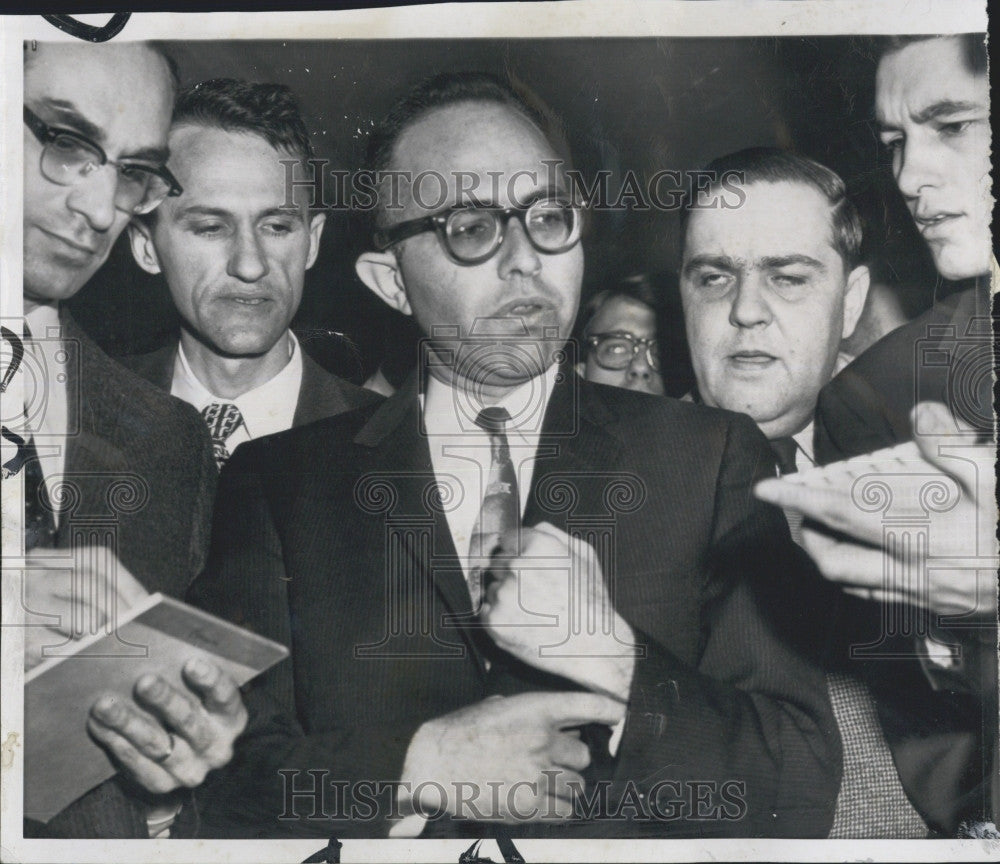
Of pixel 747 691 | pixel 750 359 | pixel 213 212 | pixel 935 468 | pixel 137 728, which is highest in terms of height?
pixel 213 212

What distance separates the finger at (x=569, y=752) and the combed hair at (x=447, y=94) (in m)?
1.30

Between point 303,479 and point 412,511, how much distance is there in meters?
0.27

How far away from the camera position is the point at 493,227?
220 centimetres

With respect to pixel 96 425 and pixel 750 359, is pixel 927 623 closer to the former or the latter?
pixel 750 359

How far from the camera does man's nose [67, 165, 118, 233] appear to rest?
225 cm

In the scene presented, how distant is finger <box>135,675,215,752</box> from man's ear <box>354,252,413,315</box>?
3.43 feet

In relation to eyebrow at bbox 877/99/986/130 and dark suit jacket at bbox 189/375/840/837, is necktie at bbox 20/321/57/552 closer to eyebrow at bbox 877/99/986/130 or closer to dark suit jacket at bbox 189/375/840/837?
dark suit jacket at bbox 189/375/840/837

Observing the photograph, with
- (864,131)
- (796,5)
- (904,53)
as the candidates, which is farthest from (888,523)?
(796,5)

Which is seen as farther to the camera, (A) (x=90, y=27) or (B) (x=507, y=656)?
(A) (x=90, y=27)

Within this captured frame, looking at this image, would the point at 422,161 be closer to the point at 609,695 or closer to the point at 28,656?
the point at 609,695

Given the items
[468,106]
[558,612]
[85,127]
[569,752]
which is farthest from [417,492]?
[85,127]

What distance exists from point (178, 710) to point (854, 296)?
187 cm

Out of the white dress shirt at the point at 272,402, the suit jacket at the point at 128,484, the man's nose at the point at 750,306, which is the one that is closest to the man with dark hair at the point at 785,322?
the man's nose at the point at 750,306

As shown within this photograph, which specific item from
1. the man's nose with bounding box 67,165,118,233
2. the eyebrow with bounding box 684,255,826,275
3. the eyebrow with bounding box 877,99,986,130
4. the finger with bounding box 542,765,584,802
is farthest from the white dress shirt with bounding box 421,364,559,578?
the eyebrow with bounding box 877,99,986,130
